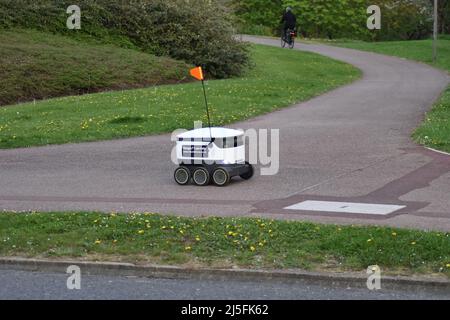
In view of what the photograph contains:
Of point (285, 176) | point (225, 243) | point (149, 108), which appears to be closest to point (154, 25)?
point (149, 108)

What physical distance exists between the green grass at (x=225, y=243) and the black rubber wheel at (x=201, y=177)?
276cm

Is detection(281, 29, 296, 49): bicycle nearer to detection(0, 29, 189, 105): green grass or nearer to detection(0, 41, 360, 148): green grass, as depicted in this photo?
detection(0, 41, 360, 148): green grass

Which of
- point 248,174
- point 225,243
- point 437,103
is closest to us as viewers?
point 225,243

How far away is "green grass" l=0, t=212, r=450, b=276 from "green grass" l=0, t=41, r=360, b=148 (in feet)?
27.2

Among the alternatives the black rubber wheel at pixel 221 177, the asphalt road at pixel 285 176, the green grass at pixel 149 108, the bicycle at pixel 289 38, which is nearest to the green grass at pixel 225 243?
the asphalt road at pixel 285 176

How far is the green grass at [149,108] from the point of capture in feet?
63.2

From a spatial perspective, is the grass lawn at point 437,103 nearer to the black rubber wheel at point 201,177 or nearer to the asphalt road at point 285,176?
the asphalt road at point 285,176

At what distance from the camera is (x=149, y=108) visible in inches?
880

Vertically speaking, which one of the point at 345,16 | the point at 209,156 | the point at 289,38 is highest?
the point at 345,16

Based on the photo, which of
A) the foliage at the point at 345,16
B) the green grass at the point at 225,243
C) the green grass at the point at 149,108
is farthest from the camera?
the foliage at the point at 345,16

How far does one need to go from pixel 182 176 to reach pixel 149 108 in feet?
29.3

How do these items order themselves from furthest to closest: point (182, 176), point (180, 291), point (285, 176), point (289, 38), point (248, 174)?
point (289, 38) → point (285, 176) → point (248, 174) → point (182, 176) → point (180, 291)

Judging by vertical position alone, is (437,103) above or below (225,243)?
above

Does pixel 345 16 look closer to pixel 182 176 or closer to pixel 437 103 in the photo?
pixel 437 103
